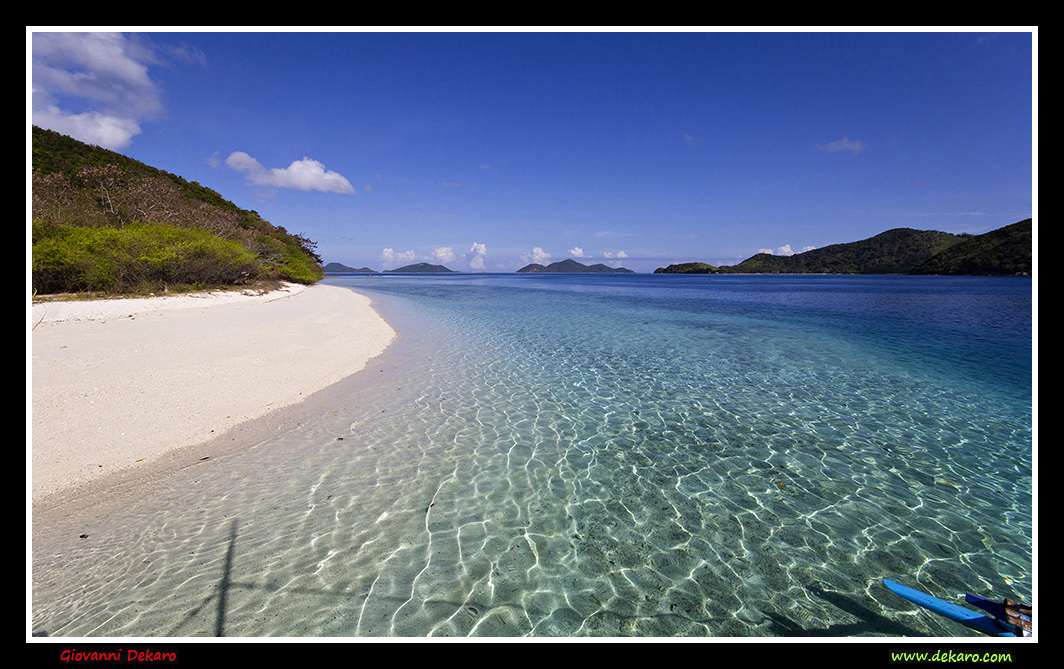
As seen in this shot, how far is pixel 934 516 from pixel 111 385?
543 inches

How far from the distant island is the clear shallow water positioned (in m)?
91.9

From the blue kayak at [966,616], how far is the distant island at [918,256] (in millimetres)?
94473

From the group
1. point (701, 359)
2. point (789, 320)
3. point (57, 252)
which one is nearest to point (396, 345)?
point (701, 359)

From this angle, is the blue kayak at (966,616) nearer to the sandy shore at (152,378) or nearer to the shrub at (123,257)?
the sandy shore at (152,378)

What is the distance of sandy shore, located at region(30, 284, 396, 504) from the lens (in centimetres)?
522

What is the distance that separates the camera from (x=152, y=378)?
26.0ft

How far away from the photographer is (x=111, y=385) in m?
7.37

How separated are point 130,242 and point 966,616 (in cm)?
3322

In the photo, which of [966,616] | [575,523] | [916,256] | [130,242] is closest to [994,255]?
[916,256]

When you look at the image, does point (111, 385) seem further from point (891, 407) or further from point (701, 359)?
point (891, 407)

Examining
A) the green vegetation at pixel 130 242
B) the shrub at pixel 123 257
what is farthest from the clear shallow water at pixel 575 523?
the green vegetation at pixel 130 242

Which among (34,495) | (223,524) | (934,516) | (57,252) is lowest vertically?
(934,516)

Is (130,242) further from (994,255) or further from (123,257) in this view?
(994,255)

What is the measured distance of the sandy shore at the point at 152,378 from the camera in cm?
522
